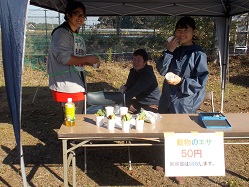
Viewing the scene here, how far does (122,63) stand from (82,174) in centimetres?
682

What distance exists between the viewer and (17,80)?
2.15 m

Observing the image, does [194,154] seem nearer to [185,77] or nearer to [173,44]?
[185,77]

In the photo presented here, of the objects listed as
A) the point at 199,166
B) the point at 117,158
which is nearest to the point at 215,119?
the point at 199,166

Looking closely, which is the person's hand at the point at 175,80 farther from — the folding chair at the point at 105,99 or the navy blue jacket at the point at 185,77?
the folding chair at the point at 105,99

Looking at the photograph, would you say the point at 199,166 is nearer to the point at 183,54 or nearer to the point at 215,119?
the point at 215,119

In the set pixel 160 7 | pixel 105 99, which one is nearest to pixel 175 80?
pixel 105 99

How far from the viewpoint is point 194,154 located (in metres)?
2.17

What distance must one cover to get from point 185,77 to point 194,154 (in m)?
0.77

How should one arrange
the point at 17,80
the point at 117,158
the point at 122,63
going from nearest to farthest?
the point at 17,80 < the point at 117,158 < the point at 122,63

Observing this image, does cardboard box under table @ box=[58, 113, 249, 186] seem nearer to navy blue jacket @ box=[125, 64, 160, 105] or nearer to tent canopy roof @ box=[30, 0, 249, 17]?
navy blue jacket @ box=[125, 64, 160, 105]

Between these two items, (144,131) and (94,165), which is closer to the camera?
(144,131)

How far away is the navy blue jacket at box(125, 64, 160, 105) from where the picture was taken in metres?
3.69

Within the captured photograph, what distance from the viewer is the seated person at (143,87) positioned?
369cm

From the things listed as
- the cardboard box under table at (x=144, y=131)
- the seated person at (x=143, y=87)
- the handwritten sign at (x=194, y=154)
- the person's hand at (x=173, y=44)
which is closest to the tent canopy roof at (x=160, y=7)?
the seated person at (x=143, y=87)
